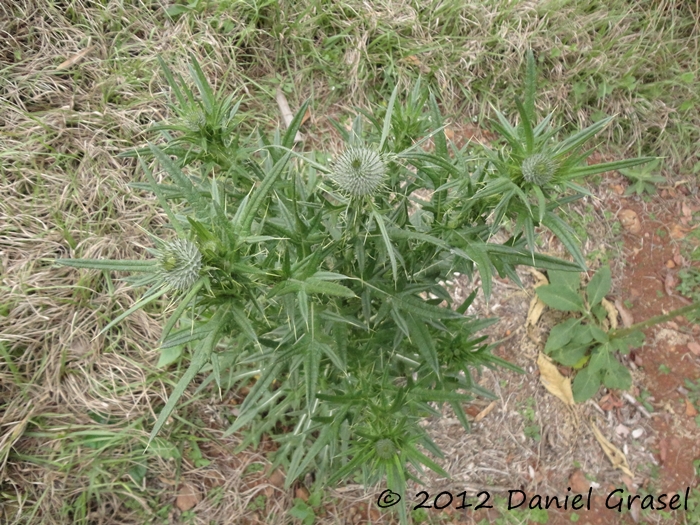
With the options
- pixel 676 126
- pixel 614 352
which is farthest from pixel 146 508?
pixel 676 126

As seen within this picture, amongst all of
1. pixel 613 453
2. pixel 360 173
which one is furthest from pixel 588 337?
pixel 360 173

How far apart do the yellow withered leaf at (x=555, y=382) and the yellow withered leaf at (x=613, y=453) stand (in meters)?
0.24

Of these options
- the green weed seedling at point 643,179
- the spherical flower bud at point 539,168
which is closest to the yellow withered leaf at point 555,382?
the green weed seedling at point 643,179

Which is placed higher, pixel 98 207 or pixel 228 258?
pixel 228 258

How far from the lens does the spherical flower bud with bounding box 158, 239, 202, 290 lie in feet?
4.02

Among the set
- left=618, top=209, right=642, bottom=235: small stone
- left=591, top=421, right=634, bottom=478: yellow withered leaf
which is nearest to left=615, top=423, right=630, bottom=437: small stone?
left=591, top=421, right=634, bottom=478: yellow withered leaf

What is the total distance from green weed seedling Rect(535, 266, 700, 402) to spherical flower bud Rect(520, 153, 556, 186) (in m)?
2.23

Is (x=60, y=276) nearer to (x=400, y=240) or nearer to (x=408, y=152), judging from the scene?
(x=400, y=240)

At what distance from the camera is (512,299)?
3.54 metres

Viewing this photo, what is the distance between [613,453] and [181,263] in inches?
128

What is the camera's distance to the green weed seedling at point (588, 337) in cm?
329

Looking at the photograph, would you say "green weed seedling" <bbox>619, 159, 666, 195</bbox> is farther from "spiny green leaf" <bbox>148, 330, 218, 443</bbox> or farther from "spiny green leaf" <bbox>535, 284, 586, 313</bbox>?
"spiny green leaf" <bbox>148, 330, 218, 443</bbox>

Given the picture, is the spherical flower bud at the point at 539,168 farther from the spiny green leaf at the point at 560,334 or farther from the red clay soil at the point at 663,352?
the red clay soil at the point at 663,352

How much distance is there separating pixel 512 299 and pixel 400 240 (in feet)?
6.58
